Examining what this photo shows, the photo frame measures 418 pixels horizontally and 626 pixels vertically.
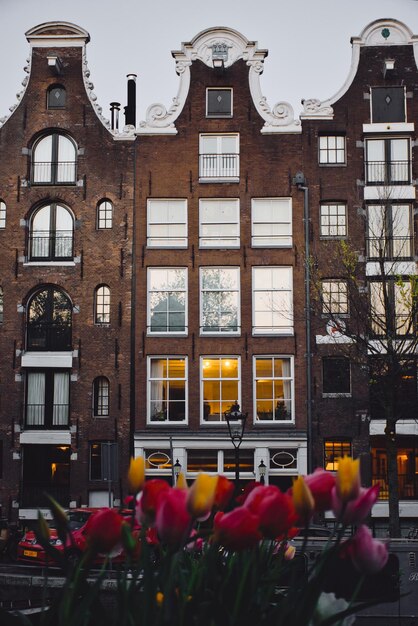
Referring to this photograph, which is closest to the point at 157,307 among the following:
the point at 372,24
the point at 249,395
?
the point at 249,395

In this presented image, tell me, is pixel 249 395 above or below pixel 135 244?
below

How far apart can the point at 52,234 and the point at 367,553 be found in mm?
25811

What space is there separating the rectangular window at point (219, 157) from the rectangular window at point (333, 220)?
3267 mm

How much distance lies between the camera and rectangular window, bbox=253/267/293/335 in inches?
1035

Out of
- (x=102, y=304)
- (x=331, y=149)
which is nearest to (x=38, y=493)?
(x=102, y=304)

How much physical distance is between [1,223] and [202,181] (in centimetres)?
711

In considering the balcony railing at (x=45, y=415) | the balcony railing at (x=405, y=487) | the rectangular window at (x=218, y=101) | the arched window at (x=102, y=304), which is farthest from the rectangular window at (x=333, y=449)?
the rectangular window at (x=218, y=101)

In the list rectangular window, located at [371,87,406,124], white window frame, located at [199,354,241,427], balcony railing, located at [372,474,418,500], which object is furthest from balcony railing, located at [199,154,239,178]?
balcony railing, located at [372,474,418,500]

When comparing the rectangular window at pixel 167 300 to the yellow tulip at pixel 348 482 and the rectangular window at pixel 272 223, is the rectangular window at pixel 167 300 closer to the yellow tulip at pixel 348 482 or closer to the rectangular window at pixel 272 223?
the rectangular window at pixel 272 223

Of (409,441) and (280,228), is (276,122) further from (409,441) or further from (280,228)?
(409,441)

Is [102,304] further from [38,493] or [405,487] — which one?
[405,487]

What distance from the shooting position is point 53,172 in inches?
1066

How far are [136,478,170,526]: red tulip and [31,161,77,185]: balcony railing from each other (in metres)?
25.7

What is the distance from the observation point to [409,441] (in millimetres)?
25750
